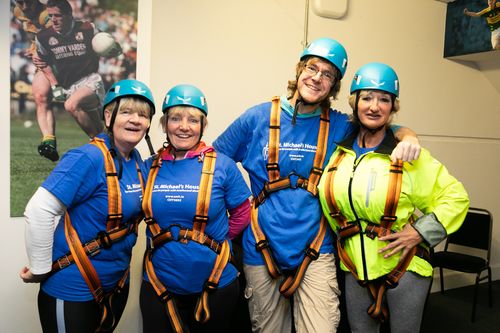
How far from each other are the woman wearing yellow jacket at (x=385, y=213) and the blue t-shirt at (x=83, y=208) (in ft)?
3.54

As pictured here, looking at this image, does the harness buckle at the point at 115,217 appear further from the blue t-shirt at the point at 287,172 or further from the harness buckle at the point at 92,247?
the blue t-shirt at the point at 287,172

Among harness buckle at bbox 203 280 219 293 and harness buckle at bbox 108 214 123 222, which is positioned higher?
harness buckle at bbox 108 214 123 222

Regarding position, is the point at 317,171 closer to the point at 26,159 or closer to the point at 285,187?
the point at 285,187

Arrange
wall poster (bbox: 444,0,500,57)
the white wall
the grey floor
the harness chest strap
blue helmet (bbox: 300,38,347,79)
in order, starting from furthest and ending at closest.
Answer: wall poster (bbox: 444,0,500,57), the grey floor, the white wall, blue helmet (bbox: 300,38,347,79), the harness chest strap

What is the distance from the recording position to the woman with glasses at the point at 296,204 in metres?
2.02

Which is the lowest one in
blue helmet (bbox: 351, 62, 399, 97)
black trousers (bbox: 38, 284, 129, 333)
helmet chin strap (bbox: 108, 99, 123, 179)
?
black trousers (bbox: 38, 284, 129, 333)

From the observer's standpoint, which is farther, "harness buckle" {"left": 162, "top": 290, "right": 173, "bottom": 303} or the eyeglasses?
the eyeglasses

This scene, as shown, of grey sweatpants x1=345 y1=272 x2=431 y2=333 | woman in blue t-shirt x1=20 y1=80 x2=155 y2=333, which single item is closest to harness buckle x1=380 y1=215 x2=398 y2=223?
grey sweatpants x1=345 y1=272 x2=431 y2=333

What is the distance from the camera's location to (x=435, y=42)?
4082 mm

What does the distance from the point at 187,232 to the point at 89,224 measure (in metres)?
0.43

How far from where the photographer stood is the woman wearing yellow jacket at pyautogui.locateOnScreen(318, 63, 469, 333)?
6.01 feet

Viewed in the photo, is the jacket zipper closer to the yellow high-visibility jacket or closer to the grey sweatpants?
the yellow high-visibility jacket

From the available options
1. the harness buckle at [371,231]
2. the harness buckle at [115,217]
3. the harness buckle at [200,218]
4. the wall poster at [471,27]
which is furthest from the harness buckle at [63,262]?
the wall poster at [471,27]

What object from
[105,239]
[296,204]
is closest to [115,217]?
[105,239]
